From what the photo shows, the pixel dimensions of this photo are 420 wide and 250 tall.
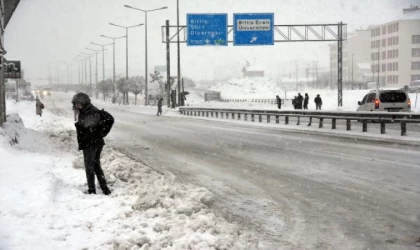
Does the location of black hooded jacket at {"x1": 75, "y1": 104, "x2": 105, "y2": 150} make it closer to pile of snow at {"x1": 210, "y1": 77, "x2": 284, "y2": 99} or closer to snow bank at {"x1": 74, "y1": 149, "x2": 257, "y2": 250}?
snow bank at {"x1": 74, "y1": 149, "x2": 257, "y2": 250}

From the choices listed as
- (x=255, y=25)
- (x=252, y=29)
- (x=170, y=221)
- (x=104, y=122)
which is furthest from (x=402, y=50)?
(x=170, y=221)

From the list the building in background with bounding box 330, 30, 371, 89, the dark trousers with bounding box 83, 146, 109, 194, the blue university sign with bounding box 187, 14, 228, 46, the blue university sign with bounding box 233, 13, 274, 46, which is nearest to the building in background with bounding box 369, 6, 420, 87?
the building in background with bounding box 330, 30, 371, 89

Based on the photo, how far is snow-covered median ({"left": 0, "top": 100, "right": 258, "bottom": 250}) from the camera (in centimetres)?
507

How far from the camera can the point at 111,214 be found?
637 centimetres

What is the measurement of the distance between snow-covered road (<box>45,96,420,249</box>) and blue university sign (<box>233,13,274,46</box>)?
2068 centimetres

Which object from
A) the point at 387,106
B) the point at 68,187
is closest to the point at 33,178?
the point at 68,187

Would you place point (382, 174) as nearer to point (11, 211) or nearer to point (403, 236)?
point (403, 236)

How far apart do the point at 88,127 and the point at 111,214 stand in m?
1.74

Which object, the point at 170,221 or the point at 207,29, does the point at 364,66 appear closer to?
the point at 207,29

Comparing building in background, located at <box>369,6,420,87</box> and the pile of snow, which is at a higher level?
building in background, located at <box>369,6,420,87</box>

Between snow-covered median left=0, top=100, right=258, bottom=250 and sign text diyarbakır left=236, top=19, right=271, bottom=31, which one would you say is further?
sign text diyarbakır left=236, top=19, right=271, bottom=31

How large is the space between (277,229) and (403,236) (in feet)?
4.56

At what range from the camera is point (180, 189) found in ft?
24.5

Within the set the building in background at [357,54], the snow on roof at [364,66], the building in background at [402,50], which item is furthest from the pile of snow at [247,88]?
the building in background at [402,50]
